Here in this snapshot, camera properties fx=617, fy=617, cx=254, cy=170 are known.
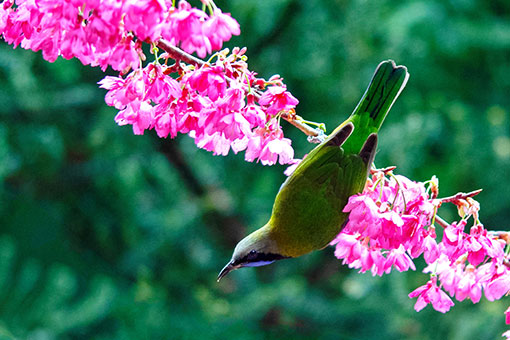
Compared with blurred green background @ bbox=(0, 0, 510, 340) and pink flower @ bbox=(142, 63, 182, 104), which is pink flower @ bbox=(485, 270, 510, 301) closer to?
pink flower @ bbox=(142, 63, 182, 104)

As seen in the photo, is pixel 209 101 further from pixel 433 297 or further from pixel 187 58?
pixel 433 297

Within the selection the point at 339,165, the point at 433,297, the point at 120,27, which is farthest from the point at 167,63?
the point at 433,297

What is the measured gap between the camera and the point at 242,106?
110cm

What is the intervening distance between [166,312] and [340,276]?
143 centimetres

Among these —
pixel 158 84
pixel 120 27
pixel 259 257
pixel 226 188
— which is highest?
pixel 120 27

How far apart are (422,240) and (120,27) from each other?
0.68 metres

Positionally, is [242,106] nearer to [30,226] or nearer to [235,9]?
[235,9]

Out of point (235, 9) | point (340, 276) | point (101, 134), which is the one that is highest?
point (235, 9)

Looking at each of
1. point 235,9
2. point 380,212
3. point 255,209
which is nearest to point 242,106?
point 380,212

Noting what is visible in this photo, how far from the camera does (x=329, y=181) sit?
131cm

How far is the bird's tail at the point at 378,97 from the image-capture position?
4.46ft

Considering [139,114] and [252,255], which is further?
[252,255]

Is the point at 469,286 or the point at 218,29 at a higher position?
the point at 218,29

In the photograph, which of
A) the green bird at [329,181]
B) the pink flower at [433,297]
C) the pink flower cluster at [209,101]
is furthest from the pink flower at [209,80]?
the pink flower at [433,297]
